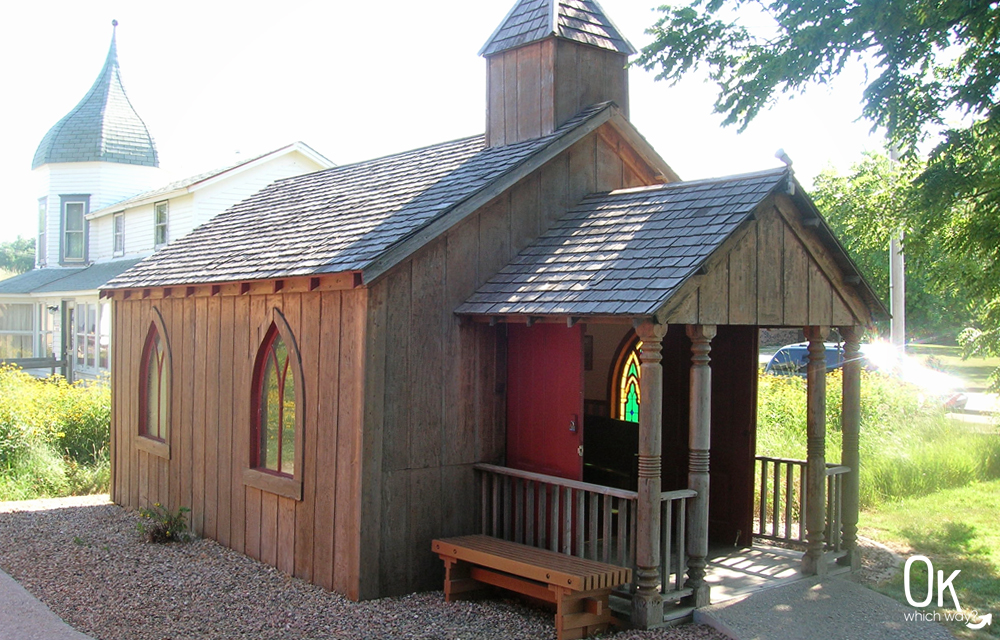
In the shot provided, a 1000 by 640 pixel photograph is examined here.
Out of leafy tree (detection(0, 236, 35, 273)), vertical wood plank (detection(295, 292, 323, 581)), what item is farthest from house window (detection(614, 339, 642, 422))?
leafy tree (detection(0, 236, 35, 273))

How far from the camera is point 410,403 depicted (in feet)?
27.3

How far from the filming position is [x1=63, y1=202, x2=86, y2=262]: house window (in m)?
27.6

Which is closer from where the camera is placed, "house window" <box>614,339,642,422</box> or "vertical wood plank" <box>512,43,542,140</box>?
"house window" <box>614,339,642,422</box>

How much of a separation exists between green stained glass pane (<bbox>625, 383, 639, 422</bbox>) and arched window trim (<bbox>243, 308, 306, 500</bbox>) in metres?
3.81

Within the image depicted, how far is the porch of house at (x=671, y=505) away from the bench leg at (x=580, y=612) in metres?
0.31

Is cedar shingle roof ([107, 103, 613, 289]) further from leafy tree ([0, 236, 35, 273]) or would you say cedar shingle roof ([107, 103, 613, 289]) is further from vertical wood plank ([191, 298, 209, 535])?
leafy tree ([0, 236, 35, 273])

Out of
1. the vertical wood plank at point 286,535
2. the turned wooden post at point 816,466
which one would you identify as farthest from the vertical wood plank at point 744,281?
the vertical wood plank at point 286,535

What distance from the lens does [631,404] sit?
10.4 meters

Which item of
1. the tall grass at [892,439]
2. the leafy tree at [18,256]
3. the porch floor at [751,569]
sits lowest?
the porch floor at [751,569]

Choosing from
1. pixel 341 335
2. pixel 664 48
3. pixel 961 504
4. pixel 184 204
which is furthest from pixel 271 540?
pixel 184 204

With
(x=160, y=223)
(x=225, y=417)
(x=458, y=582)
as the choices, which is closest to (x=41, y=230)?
(x=160, y=223)

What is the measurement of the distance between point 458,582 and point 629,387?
3.40 metres

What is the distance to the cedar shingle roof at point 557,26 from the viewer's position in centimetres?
1047

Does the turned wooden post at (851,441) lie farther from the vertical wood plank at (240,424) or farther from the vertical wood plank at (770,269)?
the vertical wood plank at (240,424)
